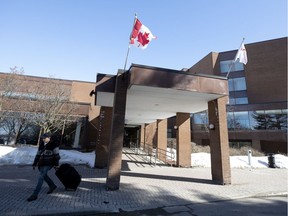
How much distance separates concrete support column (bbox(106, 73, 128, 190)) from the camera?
7.09 m

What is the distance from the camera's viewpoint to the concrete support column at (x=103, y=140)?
11.6m

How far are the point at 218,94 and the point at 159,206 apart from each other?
532 centimetres

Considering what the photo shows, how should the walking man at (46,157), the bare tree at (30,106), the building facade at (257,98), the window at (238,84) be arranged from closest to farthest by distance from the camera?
1. the walking man at (46,157)
2. the bare tree at (30,106)
3. the building facade at (257,98)
4. the window at (238,84)

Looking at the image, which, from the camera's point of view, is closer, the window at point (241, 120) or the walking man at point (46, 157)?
the walking man at point (46, 157)

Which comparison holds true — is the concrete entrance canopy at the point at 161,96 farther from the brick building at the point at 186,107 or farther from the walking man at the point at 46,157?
the walking man at the point at 46,157

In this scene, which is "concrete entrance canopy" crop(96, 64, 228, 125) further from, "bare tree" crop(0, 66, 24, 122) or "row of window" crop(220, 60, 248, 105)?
"row of window" crop(220, 60, 248, 105)

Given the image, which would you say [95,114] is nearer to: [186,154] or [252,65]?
[186,154]

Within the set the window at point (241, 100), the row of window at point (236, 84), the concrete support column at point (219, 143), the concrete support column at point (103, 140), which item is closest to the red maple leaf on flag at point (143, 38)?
the concrete support column at point (219, 143)

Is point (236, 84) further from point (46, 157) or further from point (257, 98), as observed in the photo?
point (46, 157)

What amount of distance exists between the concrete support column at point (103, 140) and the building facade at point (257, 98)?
83.5 ft

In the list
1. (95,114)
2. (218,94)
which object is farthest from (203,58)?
(218,94)

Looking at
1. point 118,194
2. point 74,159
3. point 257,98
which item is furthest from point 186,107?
point 257,98

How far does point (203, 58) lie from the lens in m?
45.8

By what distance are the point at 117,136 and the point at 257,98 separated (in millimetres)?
37294
